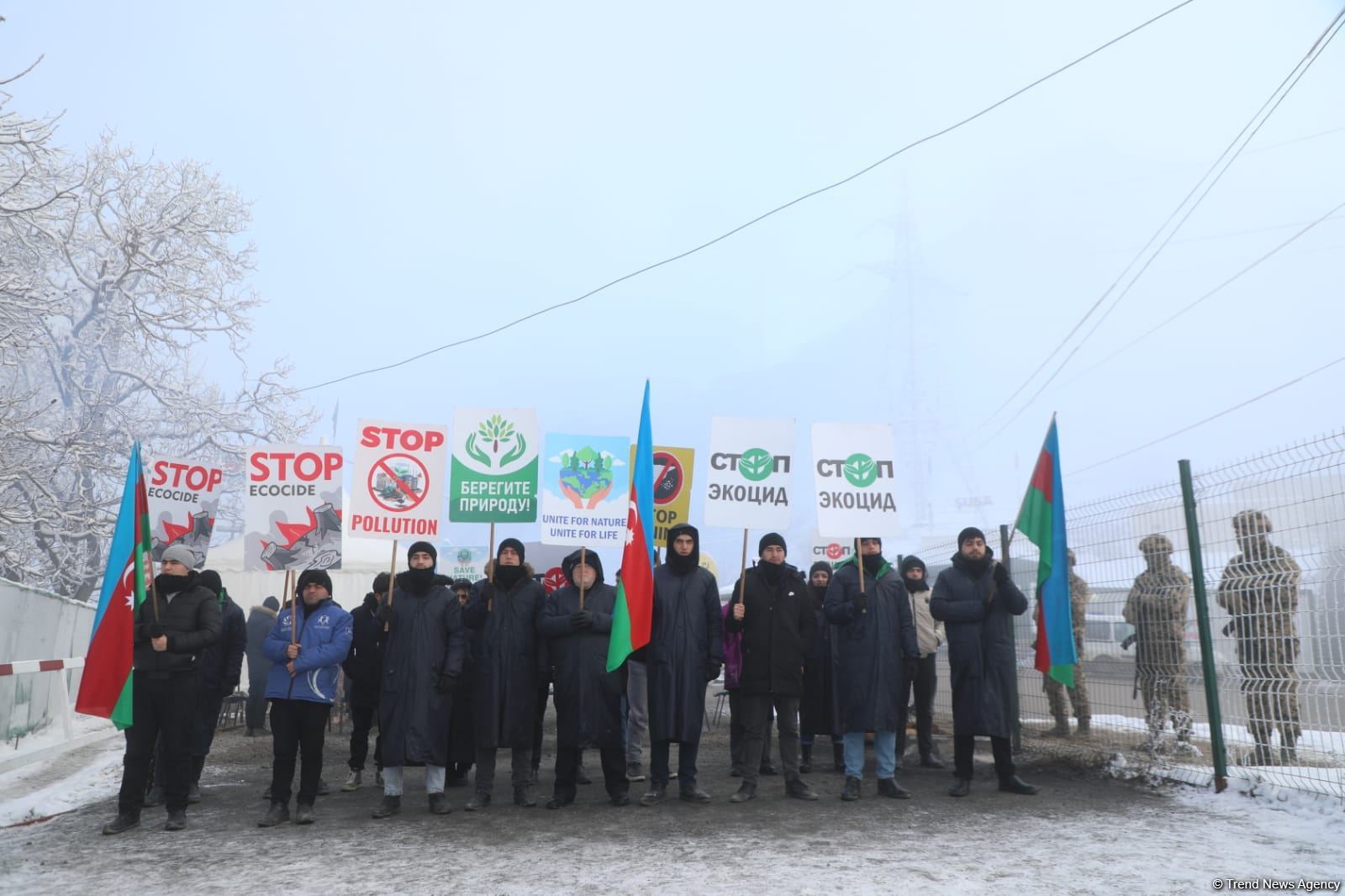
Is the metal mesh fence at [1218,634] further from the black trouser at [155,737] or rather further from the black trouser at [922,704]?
the black trouser at [155,737]

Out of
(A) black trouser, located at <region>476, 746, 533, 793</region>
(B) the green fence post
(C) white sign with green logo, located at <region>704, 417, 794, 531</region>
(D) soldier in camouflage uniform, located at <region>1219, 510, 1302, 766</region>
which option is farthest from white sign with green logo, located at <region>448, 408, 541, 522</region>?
(D) soldier in camouflage uniform, located at <region>1219, 510, 1302, 766</region>

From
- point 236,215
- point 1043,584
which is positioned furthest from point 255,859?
point 236,215

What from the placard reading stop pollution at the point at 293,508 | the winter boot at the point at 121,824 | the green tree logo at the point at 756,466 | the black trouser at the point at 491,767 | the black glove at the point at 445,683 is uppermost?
the green tree logo at the point at 756,466

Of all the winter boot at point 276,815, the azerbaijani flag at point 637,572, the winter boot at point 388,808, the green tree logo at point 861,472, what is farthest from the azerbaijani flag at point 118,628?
the green tree logo at point 861,472

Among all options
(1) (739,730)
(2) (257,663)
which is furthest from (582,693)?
(2) (257,663)

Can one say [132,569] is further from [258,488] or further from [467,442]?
[467,442]

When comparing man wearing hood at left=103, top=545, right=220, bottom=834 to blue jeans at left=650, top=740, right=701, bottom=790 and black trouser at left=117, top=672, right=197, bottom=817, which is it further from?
blue jeans at left=650, top=740, right=701, bottom=790

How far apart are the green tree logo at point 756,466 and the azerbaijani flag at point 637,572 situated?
46.3 inches

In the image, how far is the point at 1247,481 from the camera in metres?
Answer: 7.71

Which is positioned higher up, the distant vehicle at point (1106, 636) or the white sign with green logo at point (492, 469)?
the white sign with green logo at point (492, 469)

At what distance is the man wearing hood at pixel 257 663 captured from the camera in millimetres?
15289

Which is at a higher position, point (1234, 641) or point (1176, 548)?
point (1176, 548)

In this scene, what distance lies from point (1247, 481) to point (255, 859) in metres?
7.21

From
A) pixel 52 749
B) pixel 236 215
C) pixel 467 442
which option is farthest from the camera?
pixel 236 215
